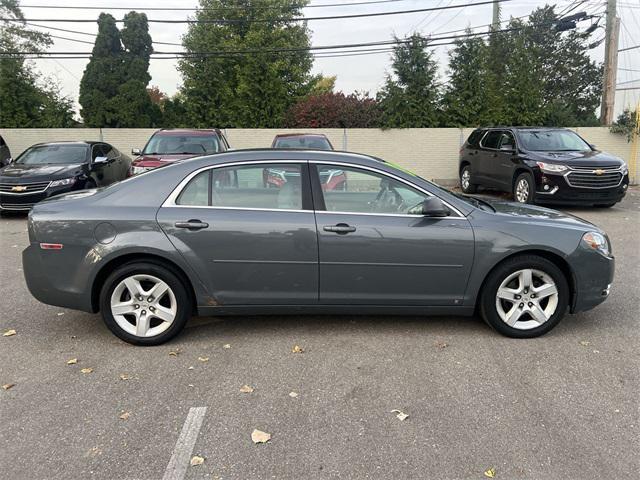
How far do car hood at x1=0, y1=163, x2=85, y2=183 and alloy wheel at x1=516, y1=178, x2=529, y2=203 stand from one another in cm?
927

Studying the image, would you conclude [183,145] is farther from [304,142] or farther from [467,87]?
[467,87]

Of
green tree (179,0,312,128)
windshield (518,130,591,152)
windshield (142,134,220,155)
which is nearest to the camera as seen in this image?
windshield (142,134,220,155)

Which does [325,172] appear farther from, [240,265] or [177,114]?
[177,114]

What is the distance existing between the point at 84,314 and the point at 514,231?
3.90m

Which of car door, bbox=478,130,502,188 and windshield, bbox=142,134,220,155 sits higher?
windshield, bbox=142,134,220,155

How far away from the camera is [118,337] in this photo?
13.5 ft

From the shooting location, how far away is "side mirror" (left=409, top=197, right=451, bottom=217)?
3.97 meters

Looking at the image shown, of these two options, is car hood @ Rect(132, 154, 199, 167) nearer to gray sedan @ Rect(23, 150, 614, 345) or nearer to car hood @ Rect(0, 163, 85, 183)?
car hood @ Rect(0, 163, 85, 183)

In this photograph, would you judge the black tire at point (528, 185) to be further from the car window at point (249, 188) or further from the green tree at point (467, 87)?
the car window at point (249, 188)

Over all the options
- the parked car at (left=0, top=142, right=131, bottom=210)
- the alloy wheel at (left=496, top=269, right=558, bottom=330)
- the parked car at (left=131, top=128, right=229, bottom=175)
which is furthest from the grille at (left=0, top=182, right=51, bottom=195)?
the alloy wheel at (left=496, top=269, right=558, bottom=330)

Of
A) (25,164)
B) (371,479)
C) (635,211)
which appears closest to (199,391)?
(371,479)

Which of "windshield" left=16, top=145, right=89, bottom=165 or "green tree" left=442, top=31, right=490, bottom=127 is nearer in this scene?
"windshield" left=16, top=145, right=89, bottom=165

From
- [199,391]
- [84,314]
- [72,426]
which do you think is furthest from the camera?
[84,314]

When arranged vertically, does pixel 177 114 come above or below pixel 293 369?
above
